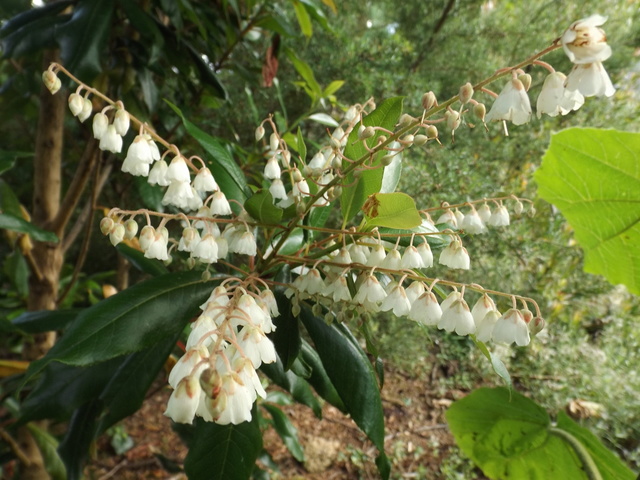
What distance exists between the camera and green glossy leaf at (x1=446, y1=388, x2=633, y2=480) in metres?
0.85

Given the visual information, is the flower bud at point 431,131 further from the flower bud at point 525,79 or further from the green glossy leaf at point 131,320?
the green glossy leaf at point 131,320

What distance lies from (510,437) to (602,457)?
0.17 m

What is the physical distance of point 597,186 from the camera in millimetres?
468

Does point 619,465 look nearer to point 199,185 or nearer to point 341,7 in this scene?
point 199,185

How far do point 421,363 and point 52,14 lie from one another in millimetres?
2032

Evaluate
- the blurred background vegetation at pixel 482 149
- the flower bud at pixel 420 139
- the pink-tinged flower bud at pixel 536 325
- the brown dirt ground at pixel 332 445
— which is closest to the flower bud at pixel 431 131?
the flower bud at pixel 420 139

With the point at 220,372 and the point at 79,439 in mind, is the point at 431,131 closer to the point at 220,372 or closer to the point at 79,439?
the point at 220,372

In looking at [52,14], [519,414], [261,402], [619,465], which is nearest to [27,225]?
[52,14]

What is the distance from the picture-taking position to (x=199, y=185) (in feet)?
1.94

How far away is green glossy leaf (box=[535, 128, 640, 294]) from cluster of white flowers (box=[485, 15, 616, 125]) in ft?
0.14

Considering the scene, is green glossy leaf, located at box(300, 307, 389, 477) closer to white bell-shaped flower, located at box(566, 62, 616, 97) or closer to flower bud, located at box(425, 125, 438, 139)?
flower bud, located at box(425, 125, 438, 139)

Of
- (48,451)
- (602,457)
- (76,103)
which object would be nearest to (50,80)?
(76,103)

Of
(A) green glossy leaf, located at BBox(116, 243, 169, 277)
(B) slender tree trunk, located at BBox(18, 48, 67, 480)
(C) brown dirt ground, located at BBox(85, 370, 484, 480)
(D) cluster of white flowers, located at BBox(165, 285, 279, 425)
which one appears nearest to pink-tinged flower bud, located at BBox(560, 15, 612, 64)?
(D) cluster of white flowers, located at BBox(165, 285, 279, 425)

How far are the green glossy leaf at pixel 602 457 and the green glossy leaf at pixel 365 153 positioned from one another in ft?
2.13
